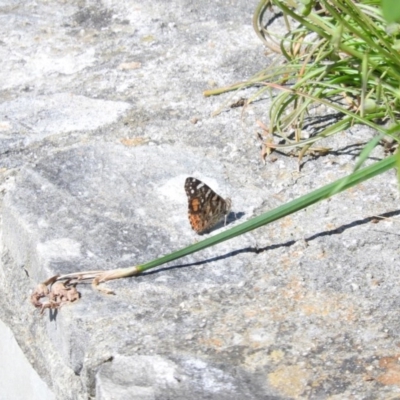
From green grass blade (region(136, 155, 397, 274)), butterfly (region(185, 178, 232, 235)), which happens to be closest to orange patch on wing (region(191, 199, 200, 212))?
butterfly (region(185, 178, 232, 235))

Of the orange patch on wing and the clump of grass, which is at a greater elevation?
the clump of grass

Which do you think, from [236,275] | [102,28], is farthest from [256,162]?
[102,28]

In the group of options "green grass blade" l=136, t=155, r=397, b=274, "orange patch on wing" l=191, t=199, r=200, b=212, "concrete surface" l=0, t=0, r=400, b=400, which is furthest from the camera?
"orange patch on wing" l=191, t=199, r=200, b=212

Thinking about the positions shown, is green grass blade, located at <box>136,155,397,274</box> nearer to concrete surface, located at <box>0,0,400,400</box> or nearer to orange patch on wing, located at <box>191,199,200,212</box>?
concrete surface, located at <box>0,0,400,400</box>

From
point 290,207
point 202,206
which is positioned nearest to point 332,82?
point 202,206

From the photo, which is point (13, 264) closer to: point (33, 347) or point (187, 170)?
point (33, 347)

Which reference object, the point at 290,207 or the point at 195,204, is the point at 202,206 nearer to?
the point at 195,204

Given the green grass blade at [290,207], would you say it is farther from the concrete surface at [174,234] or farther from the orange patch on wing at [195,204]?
the orange patch on wing at [195,204]

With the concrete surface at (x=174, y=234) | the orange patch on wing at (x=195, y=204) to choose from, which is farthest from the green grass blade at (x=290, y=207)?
the orange patch on wing at (x=195, y=204)
